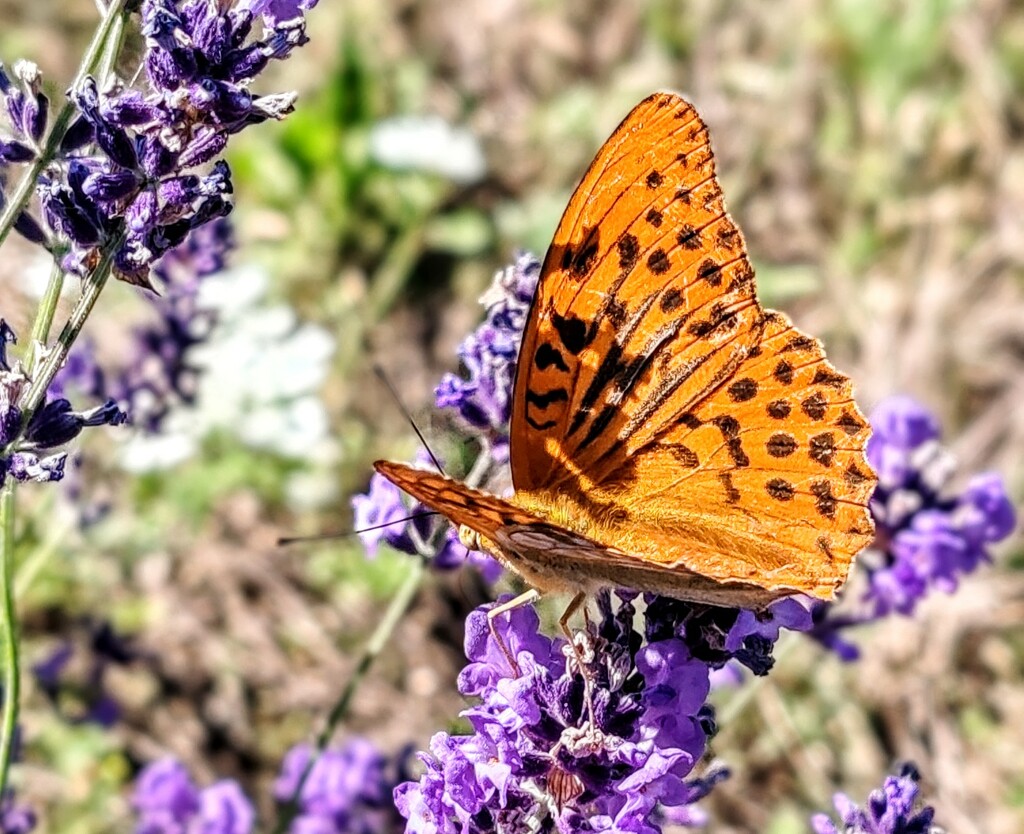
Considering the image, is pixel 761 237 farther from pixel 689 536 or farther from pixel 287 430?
pixel 689 536

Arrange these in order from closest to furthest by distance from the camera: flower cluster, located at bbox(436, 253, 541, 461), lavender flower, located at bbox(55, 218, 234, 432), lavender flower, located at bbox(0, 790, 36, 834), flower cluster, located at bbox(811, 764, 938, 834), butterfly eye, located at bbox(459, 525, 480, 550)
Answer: flower cluster, located at bbox(811, 764, 938, 834)
butterfly eye, located at bbox(459, 525, 480, 550)
flower cluster, located at bbox(436, 253, 541, 461)
lavender flower, located at bbox(0, 790, 36, 834)
lavender flower, located at bbox(55, 218, 234, 432)

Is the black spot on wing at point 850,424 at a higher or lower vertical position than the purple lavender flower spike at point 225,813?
higher

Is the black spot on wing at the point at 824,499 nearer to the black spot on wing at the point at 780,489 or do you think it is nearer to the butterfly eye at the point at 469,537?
the black spot on wing at the point at 780,489

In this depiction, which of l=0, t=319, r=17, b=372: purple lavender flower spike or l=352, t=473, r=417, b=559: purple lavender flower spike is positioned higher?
l=352, t=473, r=417, b=559: purple lavender flower spike

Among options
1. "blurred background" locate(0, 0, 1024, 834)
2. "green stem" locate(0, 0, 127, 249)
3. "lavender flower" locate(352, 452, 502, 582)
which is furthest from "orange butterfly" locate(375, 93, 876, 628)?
"blurred background" locate(0, 0, 1024, 834)

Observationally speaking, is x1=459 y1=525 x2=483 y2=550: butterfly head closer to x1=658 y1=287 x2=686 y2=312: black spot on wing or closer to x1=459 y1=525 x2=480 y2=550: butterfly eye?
x1=459 y1=525 x2=480 y2=550: butterfly eye

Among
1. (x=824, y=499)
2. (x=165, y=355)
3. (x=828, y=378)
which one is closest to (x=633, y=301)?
(x=828, y=378)

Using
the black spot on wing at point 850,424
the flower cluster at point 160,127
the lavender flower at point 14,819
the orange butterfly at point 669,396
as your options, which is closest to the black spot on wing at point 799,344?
the orange butterfly at point 669,396
